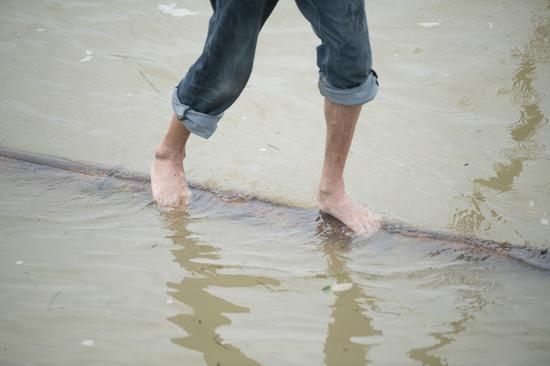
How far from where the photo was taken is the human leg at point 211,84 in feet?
5.76

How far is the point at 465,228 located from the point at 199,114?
1.14 meters

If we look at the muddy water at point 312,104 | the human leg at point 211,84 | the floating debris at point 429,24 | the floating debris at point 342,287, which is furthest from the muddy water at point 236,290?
the floating debris at point 429,24

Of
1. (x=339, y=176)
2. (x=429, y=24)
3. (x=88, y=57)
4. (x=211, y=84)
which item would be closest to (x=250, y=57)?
(x=211, y=84)

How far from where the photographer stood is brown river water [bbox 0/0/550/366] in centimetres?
159

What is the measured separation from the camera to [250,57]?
1.86 m

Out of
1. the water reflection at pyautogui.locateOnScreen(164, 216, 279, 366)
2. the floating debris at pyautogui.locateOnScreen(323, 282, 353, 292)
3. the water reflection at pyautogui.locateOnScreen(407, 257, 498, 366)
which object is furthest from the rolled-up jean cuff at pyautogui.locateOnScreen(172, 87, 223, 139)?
the water reflection at pyautogui.locateOnScreen(407, 257, 498, 366)

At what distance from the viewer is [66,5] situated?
3.92m

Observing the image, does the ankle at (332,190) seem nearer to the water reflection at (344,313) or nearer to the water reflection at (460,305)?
the water reflection at (344,313)

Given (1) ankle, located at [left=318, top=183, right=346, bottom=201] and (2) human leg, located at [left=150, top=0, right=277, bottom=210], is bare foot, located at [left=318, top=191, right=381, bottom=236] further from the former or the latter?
(2) human leg, located at [left=150, top=0, right=277, bottom=210]

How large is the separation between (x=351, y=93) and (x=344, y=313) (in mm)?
740

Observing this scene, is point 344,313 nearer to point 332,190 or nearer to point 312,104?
point 332,190

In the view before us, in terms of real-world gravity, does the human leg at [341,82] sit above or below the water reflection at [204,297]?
above

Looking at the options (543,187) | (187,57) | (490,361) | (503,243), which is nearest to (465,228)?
(503,243)

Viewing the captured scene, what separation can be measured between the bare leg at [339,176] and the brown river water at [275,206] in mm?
59
